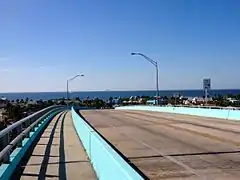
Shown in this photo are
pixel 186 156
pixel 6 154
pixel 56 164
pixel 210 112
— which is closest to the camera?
pixel 6 154

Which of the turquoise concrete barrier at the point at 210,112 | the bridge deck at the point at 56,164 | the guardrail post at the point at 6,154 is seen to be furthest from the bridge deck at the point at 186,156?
the turquoise concrete barrier at the point at 210,112

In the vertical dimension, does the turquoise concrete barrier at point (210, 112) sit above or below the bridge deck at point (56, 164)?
above

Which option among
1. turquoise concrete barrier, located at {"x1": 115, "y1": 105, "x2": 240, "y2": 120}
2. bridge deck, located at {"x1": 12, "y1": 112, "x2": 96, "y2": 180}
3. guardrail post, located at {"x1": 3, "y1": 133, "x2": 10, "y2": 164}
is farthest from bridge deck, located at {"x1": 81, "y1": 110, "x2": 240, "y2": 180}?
turquoise concrete barrier, located at {"x1": 115, "y1": 105, "x2": 240, "y2": 120}

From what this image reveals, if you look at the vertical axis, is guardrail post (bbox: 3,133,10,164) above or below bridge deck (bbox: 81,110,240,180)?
above

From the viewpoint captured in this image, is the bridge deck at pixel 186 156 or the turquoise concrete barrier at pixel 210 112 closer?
the bridge deck at pixel 186 156

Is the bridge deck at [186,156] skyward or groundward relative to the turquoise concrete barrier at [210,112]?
groundward

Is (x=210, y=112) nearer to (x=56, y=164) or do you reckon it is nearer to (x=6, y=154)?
(x=56, y=164)

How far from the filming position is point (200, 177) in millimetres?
9984

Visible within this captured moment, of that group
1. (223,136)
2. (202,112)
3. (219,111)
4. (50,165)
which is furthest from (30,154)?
(202,112)

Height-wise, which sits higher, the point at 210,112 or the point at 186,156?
the point at 210,112

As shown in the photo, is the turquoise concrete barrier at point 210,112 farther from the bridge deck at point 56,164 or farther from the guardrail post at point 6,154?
the guardrail post at point 6,154

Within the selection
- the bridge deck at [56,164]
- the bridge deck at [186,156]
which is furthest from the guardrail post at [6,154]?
the bridge deck at [186,156]

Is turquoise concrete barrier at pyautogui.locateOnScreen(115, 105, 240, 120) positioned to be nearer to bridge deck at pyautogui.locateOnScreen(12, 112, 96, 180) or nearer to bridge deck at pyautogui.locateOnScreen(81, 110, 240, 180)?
bridge deck at pyautogui.locateOnScreen(81, 110, 240, 180)

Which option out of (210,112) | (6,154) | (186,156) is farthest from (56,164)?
(210,112)
